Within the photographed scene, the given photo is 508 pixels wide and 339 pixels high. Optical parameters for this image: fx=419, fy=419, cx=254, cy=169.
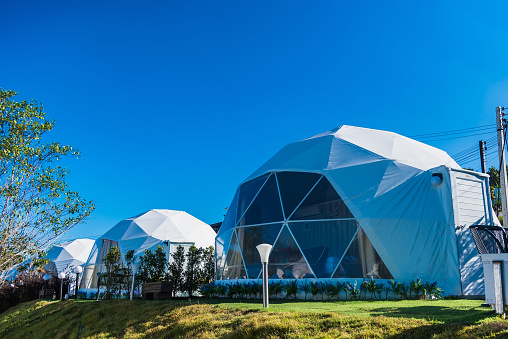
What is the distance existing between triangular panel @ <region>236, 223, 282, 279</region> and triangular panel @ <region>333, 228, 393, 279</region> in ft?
9.80

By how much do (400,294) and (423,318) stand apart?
19.4 feet

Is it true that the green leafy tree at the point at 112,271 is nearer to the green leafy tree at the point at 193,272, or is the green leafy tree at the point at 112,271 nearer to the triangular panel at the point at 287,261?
the green leafy tree at the point at 193,272

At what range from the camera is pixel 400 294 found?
1314cm

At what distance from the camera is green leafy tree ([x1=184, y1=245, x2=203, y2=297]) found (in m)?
20.4

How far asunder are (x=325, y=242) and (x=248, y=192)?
17.2 ft

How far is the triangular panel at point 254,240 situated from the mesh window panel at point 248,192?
43.6 inches

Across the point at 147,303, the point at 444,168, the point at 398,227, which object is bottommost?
the point at 147,303

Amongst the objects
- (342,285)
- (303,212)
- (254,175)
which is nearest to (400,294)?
(342,285)

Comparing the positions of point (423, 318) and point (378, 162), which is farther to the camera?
point (378, 162)

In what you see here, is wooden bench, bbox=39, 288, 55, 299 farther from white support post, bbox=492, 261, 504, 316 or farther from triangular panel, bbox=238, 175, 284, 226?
white support post, bbox=492, 261, 504, 316

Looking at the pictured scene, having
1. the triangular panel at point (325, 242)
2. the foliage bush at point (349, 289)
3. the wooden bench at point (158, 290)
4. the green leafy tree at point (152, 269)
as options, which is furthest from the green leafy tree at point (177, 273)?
the triangular panel at point (325, 242)

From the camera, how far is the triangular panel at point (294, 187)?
53.2 ft

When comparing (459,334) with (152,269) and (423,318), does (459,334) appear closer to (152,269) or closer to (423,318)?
(423,318)

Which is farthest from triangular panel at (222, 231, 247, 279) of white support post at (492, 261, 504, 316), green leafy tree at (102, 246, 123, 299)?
white support post at (492, 261, 504, 316)
